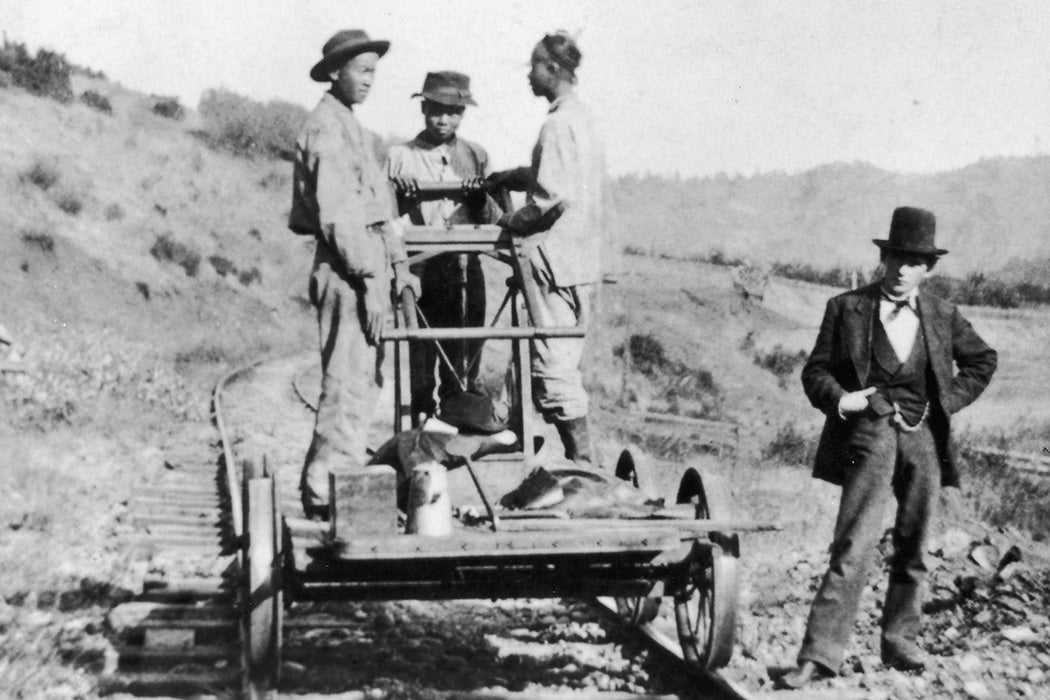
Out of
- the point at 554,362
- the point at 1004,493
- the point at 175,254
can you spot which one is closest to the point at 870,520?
the point at 554,362

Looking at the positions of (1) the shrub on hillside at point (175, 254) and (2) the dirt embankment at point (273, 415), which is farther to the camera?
(1) the shrub on hillside at point (175, 254)

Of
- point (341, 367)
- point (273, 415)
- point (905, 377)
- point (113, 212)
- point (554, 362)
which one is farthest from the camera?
point (113, 212)

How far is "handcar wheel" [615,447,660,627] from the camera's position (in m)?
5.69

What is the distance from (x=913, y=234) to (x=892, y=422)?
0.80 m

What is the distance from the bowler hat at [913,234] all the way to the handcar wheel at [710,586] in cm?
124

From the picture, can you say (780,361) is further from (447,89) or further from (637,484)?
(637,484)

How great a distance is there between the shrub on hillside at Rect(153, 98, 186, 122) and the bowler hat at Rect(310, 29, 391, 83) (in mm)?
38320

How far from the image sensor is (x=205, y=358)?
20.1 m

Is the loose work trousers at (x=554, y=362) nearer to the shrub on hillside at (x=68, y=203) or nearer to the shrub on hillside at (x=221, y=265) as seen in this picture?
the shrub on hillside at (x=68, y=203)

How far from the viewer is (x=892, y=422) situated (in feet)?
16.7

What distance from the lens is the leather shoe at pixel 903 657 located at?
17.1 feet

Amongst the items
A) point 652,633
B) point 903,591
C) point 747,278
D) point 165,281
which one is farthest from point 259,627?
point 747,278

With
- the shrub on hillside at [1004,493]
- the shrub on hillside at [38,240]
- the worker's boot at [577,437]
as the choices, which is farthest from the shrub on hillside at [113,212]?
the worker's boot at [577,437]

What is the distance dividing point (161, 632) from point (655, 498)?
2295mm
